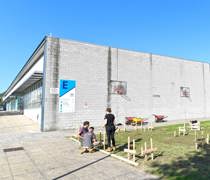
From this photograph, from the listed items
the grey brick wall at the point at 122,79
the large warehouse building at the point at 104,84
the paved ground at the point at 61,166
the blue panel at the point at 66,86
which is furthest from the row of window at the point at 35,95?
the paved ground at the point at 61,166

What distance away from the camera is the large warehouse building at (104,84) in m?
15.2

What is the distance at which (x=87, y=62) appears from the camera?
55.2 ft

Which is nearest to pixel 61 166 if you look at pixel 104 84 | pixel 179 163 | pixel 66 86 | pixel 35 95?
pixel 179 163

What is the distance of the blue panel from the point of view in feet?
50.2

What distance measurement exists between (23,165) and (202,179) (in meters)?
5.32

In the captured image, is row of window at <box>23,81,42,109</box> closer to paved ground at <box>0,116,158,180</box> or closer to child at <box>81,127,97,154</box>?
paved ground at <box>0,116,158,180</box>

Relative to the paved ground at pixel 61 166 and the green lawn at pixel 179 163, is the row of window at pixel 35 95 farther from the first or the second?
the green lawn at pixel 179 163

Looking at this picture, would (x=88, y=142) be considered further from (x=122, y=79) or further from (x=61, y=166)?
(x=122, y=79)

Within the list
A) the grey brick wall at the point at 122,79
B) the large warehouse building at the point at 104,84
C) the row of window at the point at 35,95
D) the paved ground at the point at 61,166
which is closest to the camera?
the paved ground at the point at 61,166

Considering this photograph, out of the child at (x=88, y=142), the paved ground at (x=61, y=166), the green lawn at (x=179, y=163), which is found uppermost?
the child at (x=88, y=142)

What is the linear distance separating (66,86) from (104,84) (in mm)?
3580

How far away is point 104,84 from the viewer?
17531mm

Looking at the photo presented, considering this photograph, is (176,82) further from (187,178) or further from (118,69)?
(187,178)

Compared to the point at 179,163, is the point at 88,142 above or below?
above
